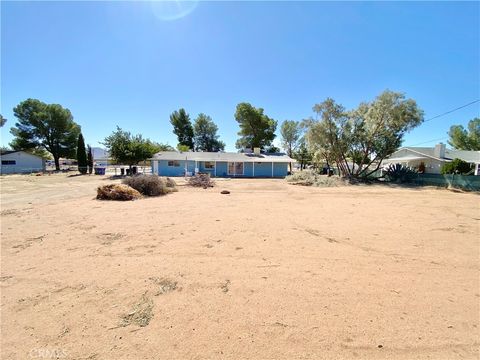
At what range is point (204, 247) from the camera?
495cm

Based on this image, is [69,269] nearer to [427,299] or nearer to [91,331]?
[91,331]

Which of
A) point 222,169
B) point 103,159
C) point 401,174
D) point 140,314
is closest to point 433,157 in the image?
point 401,174

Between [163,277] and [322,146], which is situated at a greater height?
[322,146]

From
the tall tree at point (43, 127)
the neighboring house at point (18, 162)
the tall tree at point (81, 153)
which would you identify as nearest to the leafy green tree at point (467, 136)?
the tall tree at point (81, 153)

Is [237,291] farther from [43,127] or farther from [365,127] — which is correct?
[43,127]

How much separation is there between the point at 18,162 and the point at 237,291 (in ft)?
153

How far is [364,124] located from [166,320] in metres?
24.2

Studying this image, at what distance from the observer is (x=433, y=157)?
24641mm

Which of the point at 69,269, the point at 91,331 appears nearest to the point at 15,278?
the point at 69,269

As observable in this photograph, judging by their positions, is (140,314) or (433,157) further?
(433,157)

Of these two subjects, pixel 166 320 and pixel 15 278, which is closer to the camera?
pixel 166 320

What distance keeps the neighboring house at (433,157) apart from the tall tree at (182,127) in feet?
120

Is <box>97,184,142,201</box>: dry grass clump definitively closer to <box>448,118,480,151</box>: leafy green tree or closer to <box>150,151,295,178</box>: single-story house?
<box>150,151,295,178</box>: single-story house

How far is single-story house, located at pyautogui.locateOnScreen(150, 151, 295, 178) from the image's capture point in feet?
96.0
